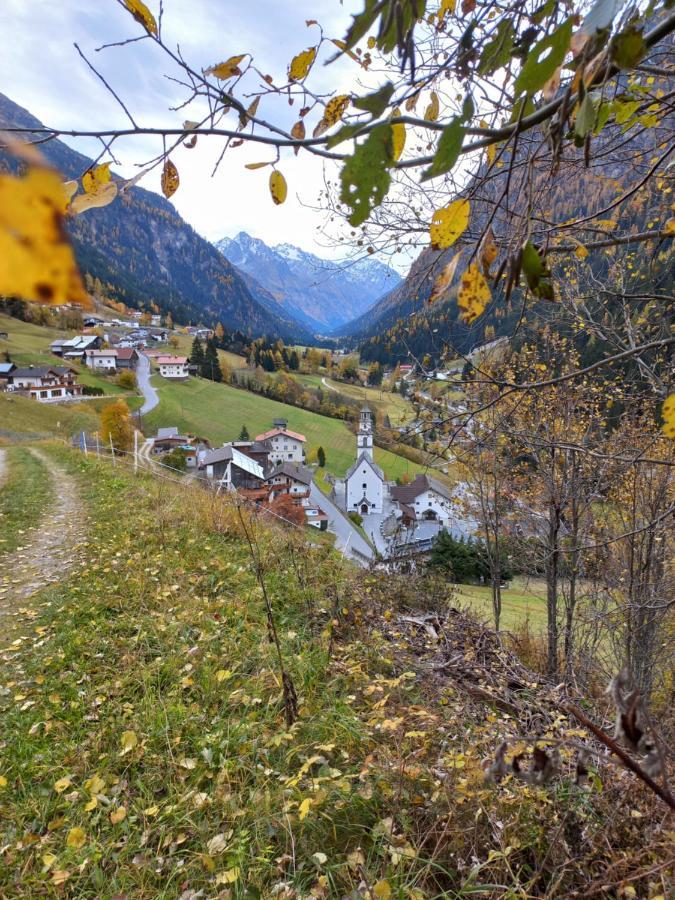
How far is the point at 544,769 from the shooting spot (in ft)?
2.79

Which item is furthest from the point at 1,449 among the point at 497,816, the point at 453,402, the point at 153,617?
the point at 497,816

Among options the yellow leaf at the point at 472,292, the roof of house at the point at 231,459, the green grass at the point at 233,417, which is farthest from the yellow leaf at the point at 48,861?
the green grass at the point at 233,417

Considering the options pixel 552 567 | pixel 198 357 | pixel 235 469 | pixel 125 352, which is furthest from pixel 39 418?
pixel 198 357

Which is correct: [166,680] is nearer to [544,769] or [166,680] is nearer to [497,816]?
[497,816]

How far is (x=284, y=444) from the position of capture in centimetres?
4966

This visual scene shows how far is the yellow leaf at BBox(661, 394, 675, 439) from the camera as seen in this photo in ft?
2.88

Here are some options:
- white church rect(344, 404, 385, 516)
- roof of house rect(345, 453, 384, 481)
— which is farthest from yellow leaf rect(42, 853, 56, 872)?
white church rect(344, 404, 385, 516)

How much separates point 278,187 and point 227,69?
281mm

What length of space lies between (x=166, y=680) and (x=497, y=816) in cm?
247

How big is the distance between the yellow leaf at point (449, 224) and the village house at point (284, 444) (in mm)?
47373

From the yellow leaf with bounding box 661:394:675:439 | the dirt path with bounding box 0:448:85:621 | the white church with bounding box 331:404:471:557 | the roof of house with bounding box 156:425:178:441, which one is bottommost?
the white church with bounding box 331:404:471:557

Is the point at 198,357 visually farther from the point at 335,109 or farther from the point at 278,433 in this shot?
the point at 335,109

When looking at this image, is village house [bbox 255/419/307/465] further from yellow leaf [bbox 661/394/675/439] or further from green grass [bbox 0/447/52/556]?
yellow leaf [bbox 661/394/675/439]

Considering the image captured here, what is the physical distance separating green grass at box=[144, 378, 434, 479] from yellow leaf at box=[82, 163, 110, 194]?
46632 mm
